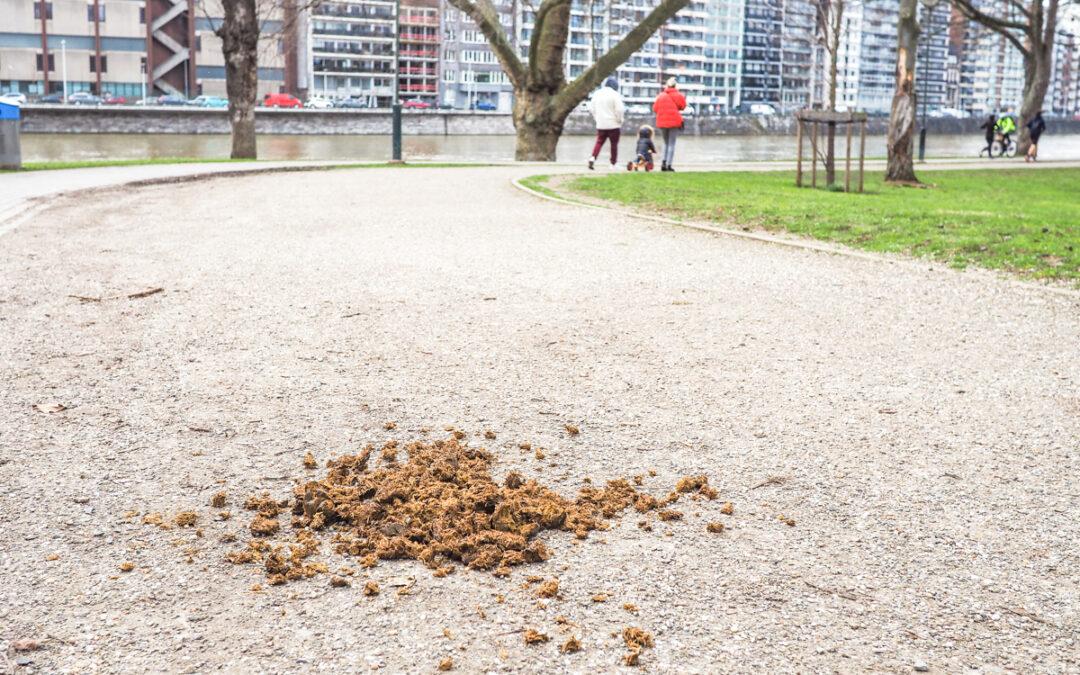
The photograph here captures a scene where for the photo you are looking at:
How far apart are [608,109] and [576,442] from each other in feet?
66.1

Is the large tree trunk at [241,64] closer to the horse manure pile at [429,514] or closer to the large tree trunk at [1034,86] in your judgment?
the large tree trunk at [1034,86]

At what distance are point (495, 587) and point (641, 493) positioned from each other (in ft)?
2.61

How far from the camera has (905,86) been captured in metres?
18.0

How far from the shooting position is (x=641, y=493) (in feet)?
11.7

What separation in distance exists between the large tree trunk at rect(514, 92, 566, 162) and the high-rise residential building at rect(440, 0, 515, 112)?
93438mm

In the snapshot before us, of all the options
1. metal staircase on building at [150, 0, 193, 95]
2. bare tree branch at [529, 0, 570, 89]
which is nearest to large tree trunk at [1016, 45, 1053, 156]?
bare tree branch at [529, 0, 570, 89]

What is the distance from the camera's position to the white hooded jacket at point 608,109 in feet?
77.0

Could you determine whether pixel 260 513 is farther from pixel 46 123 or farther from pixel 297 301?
pixel 46 123

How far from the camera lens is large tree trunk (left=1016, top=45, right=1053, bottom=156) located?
37844 millimetres

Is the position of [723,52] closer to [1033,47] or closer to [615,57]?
[1033,47]

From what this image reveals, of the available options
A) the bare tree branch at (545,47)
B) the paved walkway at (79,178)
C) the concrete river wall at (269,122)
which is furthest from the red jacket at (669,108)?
the concrete river wall at (269,122)

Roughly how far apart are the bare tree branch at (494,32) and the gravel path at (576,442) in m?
20.0

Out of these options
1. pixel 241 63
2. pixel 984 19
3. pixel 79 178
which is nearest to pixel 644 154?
pixel 241 63

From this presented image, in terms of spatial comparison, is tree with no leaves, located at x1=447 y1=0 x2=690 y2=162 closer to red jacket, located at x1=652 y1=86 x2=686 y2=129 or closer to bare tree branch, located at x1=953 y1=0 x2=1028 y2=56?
red jacket, located at x1=652 y1=86 x2=686 y2=129
